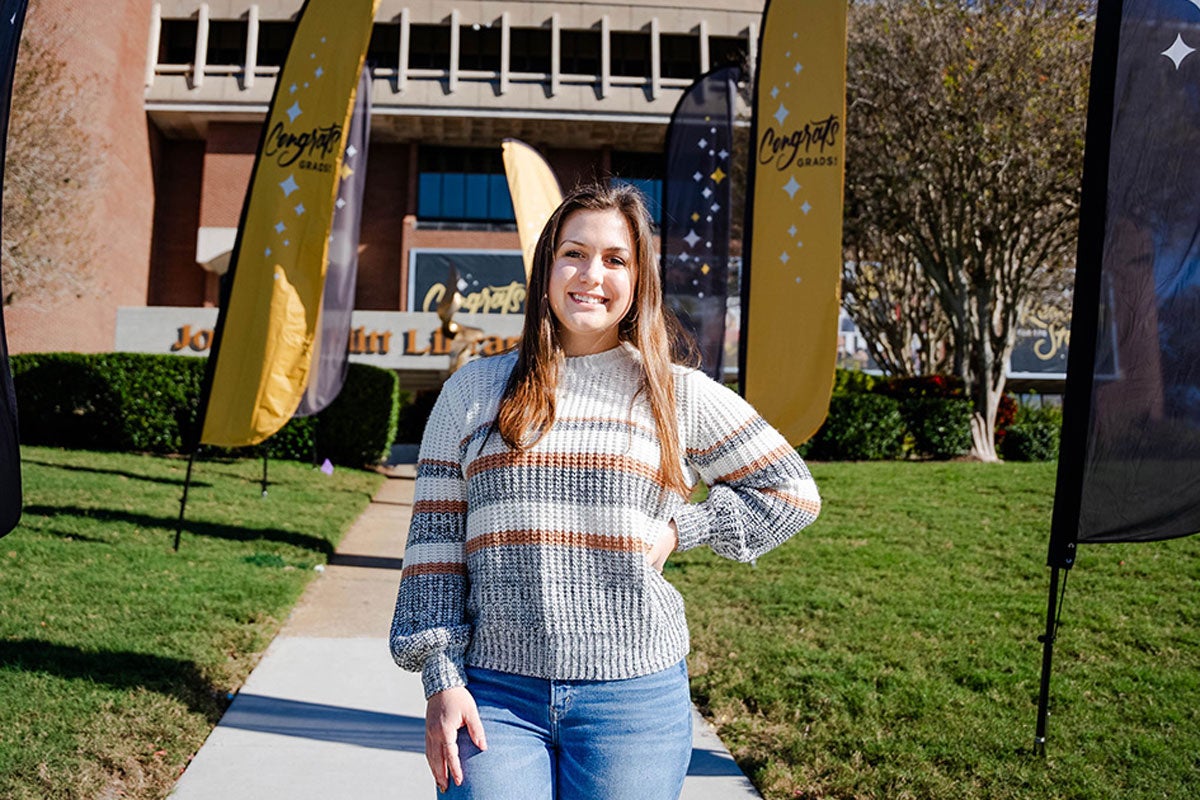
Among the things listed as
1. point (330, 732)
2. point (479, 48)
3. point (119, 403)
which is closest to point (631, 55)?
point (479, 48)

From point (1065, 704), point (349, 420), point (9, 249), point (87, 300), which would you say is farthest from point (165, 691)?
point (87, 300)

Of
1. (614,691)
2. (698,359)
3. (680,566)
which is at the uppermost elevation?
(698,359)

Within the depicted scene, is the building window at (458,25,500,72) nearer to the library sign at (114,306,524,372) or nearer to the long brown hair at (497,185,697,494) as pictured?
the library sign at (114,306,524,372)

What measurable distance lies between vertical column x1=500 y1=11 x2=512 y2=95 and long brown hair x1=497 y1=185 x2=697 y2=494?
33.7m

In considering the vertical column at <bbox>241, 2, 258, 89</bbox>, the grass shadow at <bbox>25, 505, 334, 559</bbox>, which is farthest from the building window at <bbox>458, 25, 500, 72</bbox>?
the grass shadow at <bbox>25, 505, 334, 559</bbox>

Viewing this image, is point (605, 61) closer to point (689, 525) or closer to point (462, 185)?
point (462, 185)

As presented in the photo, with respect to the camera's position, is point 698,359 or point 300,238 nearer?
point 698,359

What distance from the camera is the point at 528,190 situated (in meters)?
9.57

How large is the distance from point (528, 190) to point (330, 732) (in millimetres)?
6255

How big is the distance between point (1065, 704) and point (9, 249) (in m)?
18.0

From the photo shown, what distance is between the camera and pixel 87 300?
29266 millimetres

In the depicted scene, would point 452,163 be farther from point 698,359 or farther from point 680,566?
point 698,359

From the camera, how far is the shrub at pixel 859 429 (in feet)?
56.9

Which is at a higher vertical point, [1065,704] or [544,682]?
[544,682]
